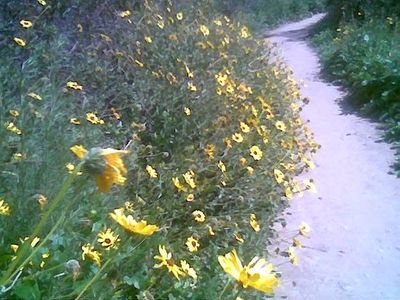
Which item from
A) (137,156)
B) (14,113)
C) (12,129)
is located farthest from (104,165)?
(137,156)

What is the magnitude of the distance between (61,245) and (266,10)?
1887 cm

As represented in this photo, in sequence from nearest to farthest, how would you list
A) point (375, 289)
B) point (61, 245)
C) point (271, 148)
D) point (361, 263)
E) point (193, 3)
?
point (61, 245) → point (375, 289) → point (361, 263) → point (271, 148) → point (193, 3)

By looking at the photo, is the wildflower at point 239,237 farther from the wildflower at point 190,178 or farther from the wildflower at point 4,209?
the wildflower at point 4,209

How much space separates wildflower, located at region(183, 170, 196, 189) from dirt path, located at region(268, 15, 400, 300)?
74 centimetres

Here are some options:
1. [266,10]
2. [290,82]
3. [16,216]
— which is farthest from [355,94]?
[266,10]

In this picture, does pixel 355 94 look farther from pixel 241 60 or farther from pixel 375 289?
pixel 375 289

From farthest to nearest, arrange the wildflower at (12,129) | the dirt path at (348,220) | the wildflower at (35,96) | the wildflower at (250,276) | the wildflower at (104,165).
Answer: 1. the dirt path at (348,220)
2. the wildflower at (35,96)
3. the wildflower at (12,129)
4. the wildflower at (250,276)
5. the wildflower at (104,165)

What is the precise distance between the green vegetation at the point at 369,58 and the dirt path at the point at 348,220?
345 millimetres

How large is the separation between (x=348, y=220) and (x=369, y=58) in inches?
202

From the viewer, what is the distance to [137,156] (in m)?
3.72

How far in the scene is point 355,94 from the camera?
345 inches

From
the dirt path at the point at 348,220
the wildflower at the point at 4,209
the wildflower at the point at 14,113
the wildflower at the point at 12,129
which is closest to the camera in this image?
the wildflower at the point at 4,209

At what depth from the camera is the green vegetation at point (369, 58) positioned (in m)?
7.90

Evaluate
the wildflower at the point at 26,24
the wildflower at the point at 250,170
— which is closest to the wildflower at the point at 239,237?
the wildflower at the point at 250,170
